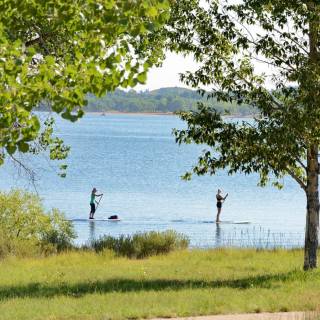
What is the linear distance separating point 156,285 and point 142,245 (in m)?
8.08

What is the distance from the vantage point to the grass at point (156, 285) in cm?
1484

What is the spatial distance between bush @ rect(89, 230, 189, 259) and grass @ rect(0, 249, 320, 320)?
85 cm

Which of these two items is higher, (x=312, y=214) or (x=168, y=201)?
(x=168, y=201)

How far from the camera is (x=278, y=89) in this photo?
20.4 m

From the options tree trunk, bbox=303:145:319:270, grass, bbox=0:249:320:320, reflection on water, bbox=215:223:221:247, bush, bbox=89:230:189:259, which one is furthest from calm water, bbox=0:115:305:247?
tree trunk, bbox=303:145:319:270

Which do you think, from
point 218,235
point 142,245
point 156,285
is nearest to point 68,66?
point 156,285

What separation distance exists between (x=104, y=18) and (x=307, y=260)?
40.5 ft

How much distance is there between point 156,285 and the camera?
18.7m

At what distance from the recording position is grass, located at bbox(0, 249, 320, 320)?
14.8 m

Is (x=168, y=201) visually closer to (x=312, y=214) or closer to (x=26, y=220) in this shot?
(x=26, y=220)

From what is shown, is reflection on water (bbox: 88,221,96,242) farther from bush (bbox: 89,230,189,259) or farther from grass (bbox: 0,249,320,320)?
grass (bbox: 0,249,320,320)

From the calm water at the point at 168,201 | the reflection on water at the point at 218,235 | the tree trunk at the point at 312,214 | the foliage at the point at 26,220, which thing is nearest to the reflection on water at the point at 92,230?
the calm water at the point at 168,201

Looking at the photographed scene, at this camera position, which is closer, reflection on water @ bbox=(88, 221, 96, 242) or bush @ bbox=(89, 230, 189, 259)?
bush @ bbox=(89, 230, 189, 259)

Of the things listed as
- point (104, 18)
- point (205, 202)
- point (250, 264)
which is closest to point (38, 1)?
point (104, 18)
